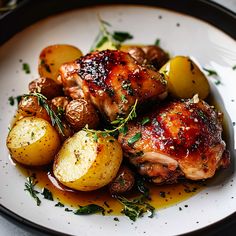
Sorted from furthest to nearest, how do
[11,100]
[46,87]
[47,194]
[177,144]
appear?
[11,100] < [46,87] < [47,194] < [177,144]

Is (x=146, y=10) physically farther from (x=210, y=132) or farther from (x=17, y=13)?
(x=210, y=132)

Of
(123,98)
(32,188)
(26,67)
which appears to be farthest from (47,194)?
(26,67)

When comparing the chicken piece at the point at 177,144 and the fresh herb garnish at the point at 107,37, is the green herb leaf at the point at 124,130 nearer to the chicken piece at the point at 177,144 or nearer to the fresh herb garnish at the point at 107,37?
the chicken piece at the point at 177,144

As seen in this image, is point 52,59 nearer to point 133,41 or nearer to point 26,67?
point 26,67

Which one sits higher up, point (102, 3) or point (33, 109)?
point (102, 3)

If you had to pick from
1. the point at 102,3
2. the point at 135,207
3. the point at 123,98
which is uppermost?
the point at 102,3

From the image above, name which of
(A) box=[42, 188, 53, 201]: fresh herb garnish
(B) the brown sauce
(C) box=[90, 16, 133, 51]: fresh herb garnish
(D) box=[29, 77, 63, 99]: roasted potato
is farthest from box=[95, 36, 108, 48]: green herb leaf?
(A) box=[42, 188, 53, 201]: fresh herb garnish

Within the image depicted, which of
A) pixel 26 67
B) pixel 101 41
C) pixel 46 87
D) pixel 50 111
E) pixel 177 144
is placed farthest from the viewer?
pixel 101 41
